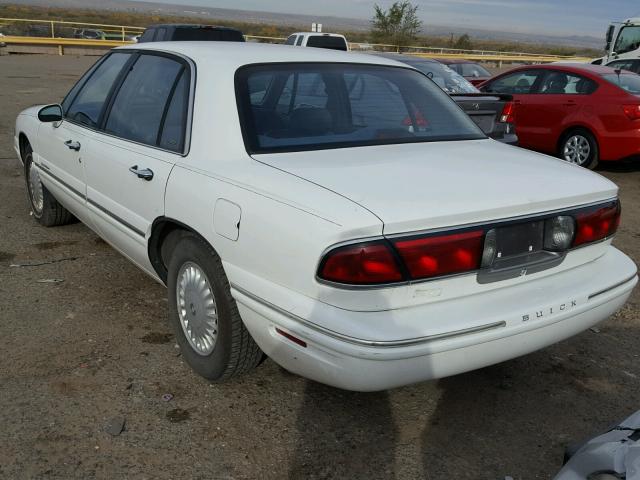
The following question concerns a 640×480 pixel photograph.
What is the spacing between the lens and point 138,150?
3535 millimetres

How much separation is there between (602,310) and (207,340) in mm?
1861

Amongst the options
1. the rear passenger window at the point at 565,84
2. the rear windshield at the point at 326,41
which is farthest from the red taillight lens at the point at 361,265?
the rear windshield at the point at 326,41

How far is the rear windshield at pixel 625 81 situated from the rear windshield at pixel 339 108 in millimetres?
5779

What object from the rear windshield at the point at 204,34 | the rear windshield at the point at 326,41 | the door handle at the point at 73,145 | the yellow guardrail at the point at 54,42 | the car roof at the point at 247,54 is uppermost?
the car roof at the point at 247,54

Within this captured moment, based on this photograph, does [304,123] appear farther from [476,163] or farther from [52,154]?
[52,154]

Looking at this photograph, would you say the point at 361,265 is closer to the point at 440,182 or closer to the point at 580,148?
the point at 440,182

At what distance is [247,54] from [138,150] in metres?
0.79

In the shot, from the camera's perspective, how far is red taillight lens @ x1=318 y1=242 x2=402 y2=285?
2328mm

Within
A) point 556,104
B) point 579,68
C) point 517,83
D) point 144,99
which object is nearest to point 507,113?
point 556,104

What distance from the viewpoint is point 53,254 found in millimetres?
5027

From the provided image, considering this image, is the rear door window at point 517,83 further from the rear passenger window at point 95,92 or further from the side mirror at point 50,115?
the side mirror at point 50,115

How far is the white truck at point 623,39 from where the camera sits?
726 inches

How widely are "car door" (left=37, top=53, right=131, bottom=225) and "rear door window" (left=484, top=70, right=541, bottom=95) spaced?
7049 mm

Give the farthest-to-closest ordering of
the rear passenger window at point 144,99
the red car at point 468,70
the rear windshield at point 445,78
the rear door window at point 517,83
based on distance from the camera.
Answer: the red car at point 468,70, the rear door window at point 517,83, the rear windshield at point 445,78, the rear passenger window at point 144,99
